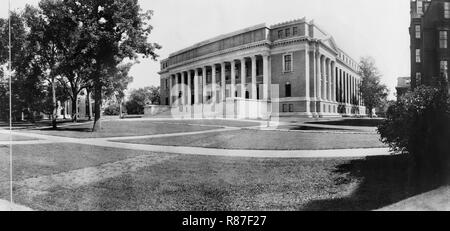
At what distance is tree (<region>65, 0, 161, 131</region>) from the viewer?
14.0m

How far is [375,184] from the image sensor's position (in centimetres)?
638

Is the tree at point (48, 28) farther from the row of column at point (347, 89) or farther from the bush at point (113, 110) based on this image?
the bush at point (113, 110)

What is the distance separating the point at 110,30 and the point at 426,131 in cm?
1516

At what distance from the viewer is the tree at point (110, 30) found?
14.0m

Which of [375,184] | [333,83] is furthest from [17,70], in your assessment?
[333,83]

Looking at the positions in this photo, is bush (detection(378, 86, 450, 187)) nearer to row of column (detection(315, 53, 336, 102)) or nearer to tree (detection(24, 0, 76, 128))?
tree (detection(24, 0, 76, 128))

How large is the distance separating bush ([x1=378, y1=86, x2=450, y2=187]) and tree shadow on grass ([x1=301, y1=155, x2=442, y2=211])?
0.35 m

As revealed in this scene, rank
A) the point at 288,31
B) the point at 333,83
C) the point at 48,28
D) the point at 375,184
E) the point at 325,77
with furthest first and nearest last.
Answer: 1. the point at 333,83
2. the point at 325,77
3. the point at 288,31
4. the point at 48,28
5. the point at 375,184

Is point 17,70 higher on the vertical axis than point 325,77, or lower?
lower

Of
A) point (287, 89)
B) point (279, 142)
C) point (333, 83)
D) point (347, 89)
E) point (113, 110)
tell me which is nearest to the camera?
point (279, 142)

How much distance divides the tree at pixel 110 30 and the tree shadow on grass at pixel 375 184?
10965mm

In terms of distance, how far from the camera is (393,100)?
7.69 metres

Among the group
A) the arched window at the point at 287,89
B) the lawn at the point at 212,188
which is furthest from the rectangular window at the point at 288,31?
the lawn at the point at 212,188

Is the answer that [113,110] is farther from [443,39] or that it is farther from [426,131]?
[426,131]
